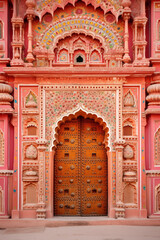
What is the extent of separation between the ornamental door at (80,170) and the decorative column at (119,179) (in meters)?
0.63

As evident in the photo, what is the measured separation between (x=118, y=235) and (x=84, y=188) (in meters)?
2.17

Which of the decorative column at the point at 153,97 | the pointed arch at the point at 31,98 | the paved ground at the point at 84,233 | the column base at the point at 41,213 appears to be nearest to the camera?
the paved ground at the point at 84,233

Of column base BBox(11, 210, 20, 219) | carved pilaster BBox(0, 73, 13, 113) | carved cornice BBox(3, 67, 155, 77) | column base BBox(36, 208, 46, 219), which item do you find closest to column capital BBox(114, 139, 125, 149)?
carved cornice BBox(3, 67, 155, 77)

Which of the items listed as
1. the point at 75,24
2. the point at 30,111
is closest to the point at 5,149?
the point at 30,111

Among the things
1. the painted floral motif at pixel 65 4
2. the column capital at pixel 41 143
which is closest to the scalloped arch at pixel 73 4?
the painted floral motif at pixel 65 4

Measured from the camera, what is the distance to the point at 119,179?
9.56 meters

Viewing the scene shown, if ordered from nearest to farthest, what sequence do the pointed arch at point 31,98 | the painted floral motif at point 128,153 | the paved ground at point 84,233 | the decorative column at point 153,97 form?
the paved ground at point 84,233, the decorative column at point 153,97, the painted floral motif at point 128,153, the pointed arch at point 31,98

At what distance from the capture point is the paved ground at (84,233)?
7.93 m

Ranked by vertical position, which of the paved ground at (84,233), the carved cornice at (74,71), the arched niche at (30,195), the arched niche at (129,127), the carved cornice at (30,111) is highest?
the carved cornice at (74,71)

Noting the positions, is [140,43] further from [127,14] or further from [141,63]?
[127,14]

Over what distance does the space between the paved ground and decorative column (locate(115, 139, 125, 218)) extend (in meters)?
0.49

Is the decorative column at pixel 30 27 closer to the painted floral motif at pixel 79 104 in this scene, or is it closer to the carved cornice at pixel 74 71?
the carved cornice at pixel 74 71

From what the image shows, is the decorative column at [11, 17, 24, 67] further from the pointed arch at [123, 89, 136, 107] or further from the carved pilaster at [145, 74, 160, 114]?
the carved pilaster at [145, 74, 160, 114]

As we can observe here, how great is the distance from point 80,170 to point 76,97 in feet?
6.12
